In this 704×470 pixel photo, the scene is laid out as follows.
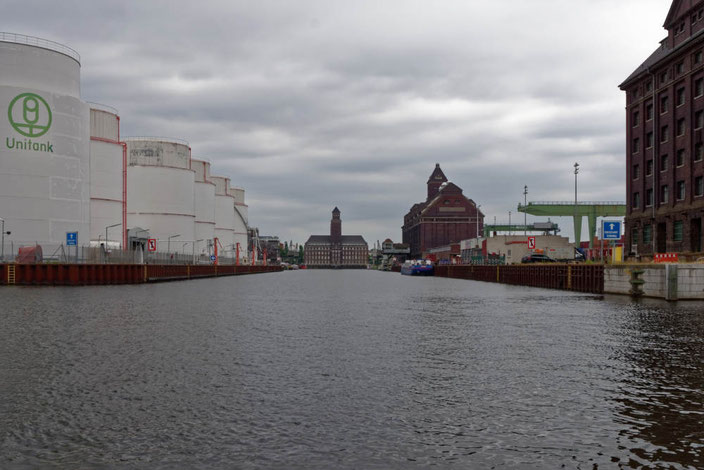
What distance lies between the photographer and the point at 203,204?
14450 cm

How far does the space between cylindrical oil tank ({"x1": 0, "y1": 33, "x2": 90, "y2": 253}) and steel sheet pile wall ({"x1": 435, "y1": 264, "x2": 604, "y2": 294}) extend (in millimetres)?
50838

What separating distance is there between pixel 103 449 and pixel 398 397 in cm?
521

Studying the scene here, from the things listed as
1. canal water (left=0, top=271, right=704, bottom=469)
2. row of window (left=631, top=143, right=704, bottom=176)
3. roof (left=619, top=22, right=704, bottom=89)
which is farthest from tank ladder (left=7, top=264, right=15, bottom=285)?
roof (left=619, top=22, right=704, bottom=89)

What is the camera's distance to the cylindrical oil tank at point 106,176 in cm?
8756

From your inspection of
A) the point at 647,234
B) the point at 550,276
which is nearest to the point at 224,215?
the point at 550,276

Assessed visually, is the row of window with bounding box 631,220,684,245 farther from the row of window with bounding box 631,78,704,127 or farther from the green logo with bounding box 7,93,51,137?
the green logo with bounding box 7,93,51,137

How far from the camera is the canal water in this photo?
Result: 8688 mm

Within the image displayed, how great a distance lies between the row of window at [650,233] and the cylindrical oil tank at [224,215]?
4390 inches

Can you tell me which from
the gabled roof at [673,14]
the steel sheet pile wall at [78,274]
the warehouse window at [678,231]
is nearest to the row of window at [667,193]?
the warehouse window at [678,231]

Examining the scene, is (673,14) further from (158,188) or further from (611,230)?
(158,188)

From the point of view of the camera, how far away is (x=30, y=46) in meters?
71.6

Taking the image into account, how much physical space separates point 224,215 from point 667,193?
123m

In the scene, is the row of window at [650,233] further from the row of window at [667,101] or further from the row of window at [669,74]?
the row of window at [669,74]

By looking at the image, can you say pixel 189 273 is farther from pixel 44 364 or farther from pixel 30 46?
pixel 44 364
